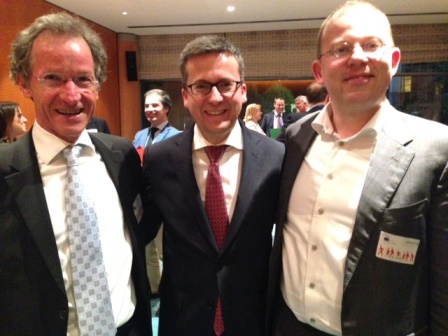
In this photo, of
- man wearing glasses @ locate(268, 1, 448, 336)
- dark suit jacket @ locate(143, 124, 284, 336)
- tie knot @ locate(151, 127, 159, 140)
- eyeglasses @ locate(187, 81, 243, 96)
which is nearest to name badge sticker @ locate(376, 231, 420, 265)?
man wearing glasses @ locate(268, 1, 448, 336)

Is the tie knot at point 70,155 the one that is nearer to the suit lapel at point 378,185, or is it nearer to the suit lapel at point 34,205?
the suit lapel at point 34,205

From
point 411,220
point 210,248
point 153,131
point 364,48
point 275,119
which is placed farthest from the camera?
point 275,119

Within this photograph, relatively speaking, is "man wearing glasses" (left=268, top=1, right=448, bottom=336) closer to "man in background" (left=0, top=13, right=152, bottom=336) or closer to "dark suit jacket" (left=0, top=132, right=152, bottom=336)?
"man in background" (left=0, top=13, right=152, bottom=336)

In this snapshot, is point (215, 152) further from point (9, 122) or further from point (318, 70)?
point (9, 122)

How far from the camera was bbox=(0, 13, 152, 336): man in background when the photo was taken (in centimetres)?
110

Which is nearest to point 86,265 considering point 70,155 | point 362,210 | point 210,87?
point 70,155

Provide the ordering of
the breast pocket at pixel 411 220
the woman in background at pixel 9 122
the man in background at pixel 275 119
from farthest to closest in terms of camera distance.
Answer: the man in background at pixel 275 119
the woman in background at pixel 9 122
the breast pocket at pixel 411 220

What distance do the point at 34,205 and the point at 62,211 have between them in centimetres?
9

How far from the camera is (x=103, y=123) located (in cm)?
538

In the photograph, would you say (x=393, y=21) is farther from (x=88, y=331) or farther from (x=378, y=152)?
(x=88, y=331)

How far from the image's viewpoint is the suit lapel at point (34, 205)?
3.63 feet

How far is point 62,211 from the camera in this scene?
119cm

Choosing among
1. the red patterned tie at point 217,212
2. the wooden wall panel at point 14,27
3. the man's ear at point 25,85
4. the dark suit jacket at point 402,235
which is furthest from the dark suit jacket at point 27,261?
the wooden wall panel at point 14,27

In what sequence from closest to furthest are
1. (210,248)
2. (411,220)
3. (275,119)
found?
1. (411,220)
2. (210,248)
3. (275,119)
